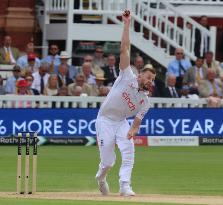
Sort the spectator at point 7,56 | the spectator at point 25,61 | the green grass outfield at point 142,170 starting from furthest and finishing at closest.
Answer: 1. the spectator at point 7,56
2. the spectator at point 25,61
3. the green grass outfield at point 142,170

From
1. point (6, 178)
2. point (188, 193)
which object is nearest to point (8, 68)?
point (6, 178)

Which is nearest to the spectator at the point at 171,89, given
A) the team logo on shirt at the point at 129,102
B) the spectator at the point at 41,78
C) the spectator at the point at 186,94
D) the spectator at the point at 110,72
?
the spectator at the point at 186,94

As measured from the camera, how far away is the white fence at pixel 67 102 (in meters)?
27.1

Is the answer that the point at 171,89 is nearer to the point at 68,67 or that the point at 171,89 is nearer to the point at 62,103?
the point at 68,67

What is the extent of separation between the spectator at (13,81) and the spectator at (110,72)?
2.63m

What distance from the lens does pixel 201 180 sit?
64.0 feet

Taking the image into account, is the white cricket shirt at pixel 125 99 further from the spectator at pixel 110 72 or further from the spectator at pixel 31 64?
the spectator at pixel 110 72

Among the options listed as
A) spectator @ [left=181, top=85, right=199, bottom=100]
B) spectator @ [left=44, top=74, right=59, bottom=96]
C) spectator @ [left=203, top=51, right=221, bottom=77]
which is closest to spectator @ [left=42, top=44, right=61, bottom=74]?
spectator @ [left=44, top=74, right=59, bottom=96]

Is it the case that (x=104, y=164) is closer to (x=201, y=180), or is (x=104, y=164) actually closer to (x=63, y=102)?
(x=201, y=180)

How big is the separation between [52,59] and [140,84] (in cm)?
1381

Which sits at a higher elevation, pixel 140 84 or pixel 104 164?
pixel 140 84

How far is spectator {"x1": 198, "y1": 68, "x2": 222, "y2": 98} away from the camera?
29406 millimetres

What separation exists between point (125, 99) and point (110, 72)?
44.4ft

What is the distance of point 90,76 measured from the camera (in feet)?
95.0
